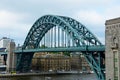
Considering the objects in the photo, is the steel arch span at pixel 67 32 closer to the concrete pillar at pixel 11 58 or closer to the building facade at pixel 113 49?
the concrete pillar at pixel 11 58

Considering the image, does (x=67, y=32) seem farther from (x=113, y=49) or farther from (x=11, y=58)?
(x=11, y=58)

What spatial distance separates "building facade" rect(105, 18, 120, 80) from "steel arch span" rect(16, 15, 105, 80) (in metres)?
10.5

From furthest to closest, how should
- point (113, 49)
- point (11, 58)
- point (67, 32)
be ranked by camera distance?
point (11, 58), point (67, 32), point (113, 49)

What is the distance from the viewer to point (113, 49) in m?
53.5

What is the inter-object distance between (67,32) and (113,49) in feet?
123

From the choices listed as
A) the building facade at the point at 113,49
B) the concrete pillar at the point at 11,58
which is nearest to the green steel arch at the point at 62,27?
the concrete pillar at the point at 11,58

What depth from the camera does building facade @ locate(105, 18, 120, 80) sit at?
172ft

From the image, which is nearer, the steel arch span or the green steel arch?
the steel arch span

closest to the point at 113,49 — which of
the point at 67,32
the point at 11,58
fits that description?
the point at 67,32

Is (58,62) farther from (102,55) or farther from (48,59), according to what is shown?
(102,55)

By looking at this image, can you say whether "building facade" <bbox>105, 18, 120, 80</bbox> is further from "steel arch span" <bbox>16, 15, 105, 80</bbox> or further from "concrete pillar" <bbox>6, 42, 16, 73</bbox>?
"concrete pillar" <bbox>6, 42, 16, 73</bbox>

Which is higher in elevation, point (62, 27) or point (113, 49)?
point (62, 27)

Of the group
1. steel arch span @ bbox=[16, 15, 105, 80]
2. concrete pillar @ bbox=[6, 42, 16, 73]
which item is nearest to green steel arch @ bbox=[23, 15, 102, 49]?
steel arch span @ bbox=[16, 15, 105, 80]

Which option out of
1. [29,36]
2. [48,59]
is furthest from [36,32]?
[48,59]
